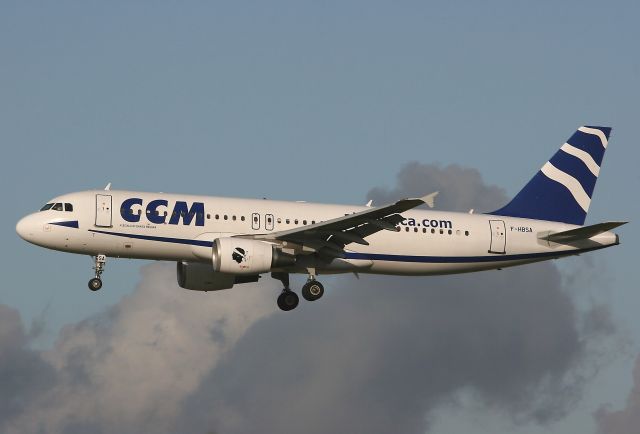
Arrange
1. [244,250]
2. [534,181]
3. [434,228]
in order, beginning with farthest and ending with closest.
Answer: [534,181], [434,228], [244,250]

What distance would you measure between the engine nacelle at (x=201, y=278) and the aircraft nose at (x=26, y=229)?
714 centimetres

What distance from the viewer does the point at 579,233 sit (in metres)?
61.0

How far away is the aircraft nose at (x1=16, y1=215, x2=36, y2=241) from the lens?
56.7 metres

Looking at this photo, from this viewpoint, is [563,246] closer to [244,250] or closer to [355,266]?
[355,266]

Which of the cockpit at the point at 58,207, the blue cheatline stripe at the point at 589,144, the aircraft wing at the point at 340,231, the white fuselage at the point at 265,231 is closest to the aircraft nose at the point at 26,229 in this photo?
the white fuselage at the point at 265,231

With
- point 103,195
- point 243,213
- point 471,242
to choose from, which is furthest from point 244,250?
point 471,242

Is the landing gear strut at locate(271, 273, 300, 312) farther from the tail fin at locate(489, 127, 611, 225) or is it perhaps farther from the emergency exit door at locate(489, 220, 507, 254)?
the tail fin at locate(489, 127, 611, 225)

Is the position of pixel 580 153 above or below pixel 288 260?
above

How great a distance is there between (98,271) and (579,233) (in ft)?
67.7

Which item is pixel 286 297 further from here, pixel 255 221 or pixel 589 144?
pixel 589 144

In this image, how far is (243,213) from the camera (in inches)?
2269

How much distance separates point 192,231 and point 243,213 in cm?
236

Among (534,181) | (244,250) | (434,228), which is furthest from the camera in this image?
(534,181)

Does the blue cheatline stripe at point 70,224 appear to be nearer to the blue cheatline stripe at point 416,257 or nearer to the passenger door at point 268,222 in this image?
the blue cheatline stripe at point 416,257
